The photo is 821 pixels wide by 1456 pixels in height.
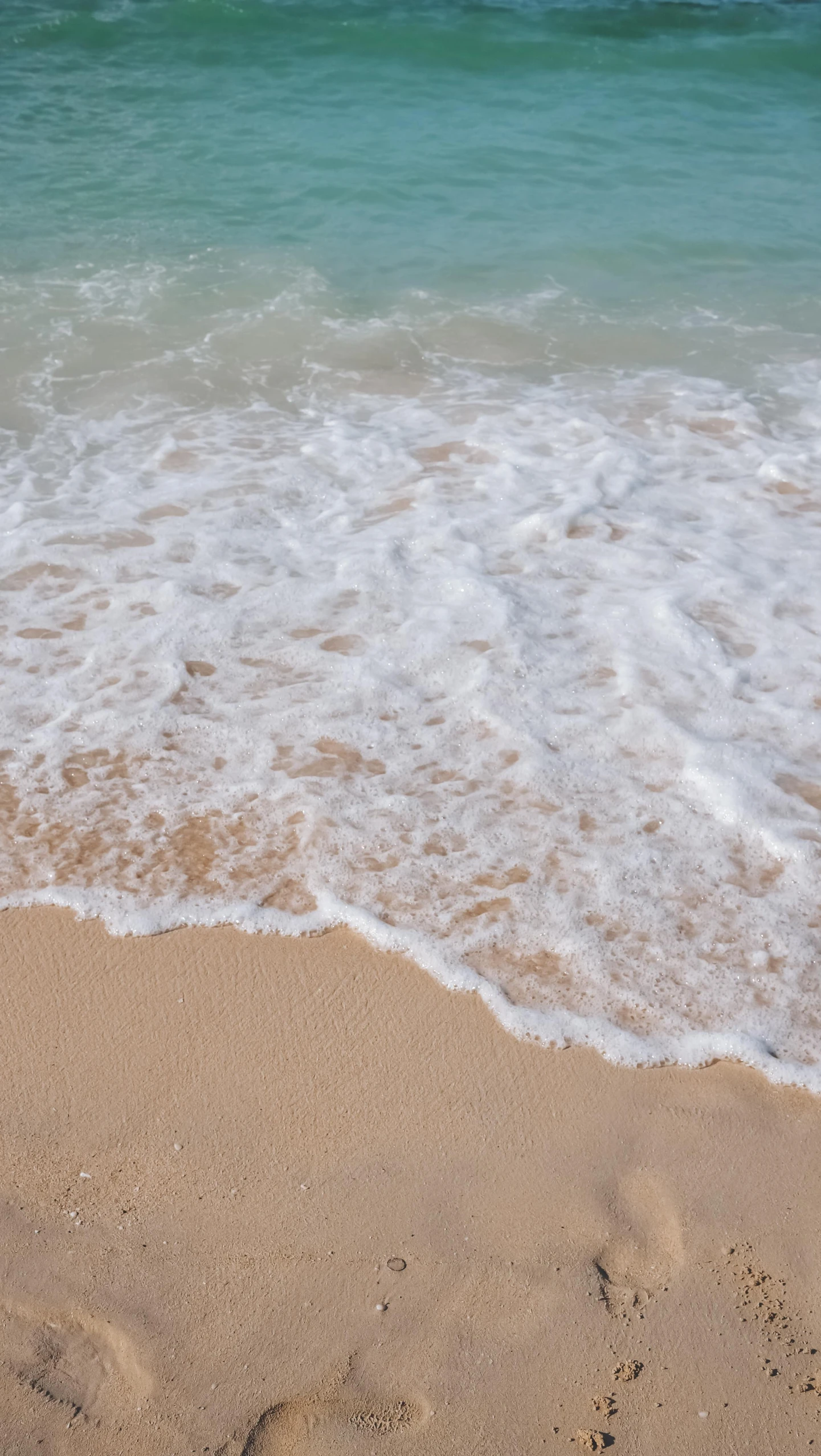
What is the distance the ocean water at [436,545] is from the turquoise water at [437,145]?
63 millimetres

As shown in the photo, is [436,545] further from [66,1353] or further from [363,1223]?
[66,1353]

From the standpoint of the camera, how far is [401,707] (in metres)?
3.83

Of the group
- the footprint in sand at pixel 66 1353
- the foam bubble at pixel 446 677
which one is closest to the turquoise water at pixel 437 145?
the foam bubble at pixel 446 677

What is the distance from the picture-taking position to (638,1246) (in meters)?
2.31

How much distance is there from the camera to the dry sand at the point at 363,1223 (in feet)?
6.72

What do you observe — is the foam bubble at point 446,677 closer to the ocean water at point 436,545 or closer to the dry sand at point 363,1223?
the ocean water at point 436,545

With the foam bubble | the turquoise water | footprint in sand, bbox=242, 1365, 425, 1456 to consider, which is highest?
the turquoise water

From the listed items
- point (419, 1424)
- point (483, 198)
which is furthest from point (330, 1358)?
point (483, 198)

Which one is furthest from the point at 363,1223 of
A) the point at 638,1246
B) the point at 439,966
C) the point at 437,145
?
the point at 437,145

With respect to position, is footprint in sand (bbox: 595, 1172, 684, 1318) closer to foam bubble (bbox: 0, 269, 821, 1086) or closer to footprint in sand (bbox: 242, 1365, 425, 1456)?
foam bubble (bbox: 0, 269, 821, 1086)

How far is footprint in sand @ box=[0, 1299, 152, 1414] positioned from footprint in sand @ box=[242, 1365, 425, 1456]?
0.81 feet

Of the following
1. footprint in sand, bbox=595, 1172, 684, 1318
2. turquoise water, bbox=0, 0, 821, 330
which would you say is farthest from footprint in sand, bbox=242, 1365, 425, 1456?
turquoise water, bbox=0, 0, 821, 330

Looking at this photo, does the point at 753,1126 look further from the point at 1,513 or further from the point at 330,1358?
the point at 1,513

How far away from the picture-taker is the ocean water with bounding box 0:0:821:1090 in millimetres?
3113
